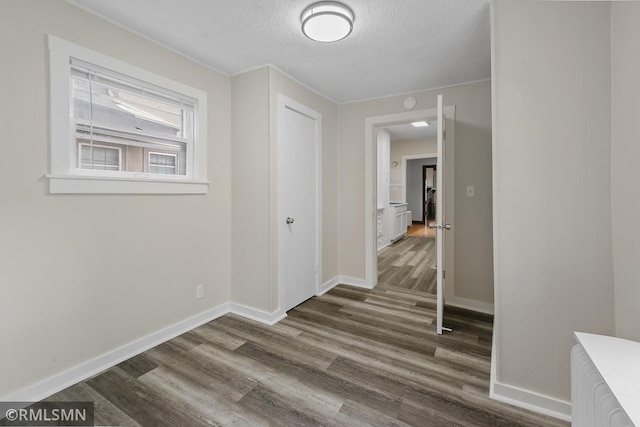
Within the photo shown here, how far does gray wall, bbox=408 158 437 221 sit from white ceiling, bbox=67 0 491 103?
7937 mm

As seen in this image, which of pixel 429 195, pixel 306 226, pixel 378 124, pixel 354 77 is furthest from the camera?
pixel 429 195

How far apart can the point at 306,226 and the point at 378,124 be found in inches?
62.8

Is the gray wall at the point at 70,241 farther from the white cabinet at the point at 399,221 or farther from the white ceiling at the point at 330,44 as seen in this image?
the white cabinet at the point at 399,221

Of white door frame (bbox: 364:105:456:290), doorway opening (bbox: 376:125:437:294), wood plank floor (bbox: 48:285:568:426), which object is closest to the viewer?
wood plank floor (bbox: 48:285:568:426)

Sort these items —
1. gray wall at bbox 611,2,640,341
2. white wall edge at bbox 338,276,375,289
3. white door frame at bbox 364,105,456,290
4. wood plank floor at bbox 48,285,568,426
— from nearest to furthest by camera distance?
1. gray wall at bbox 611,2,640,341
2. wood plank floor at bbox 48,285,568,426
3. white door frame at bbox 364,105,456,290
4. white wall edge at bbox 338,276,375,289

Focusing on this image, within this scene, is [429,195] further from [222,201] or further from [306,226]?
[222,201]

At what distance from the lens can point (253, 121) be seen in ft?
8.80

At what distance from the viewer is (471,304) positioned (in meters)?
2.99

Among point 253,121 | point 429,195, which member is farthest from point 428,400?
point 429,195

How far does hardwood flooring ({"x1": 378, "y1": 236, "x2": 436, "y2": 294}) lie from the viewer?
12.5 feet

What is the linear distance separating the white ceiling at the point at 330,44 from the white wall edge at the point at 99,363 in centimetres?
235

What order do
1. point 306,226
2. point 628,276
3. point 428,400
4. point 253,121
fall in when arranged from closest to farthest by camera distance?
point 628,276
point 428,400
point 253,121
point 306,226

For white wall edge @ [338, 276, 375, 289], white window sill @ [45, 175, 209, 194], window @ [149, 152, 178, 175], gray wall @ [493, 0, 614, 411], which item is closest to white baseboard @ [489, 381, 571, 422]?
gray wall @ [493, 0, 614, 411]

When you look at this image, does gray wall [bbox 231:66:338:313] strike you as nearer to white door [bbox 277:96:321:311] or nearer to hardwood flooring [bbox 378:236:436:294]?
white door [bbox 277:96:321:311]
